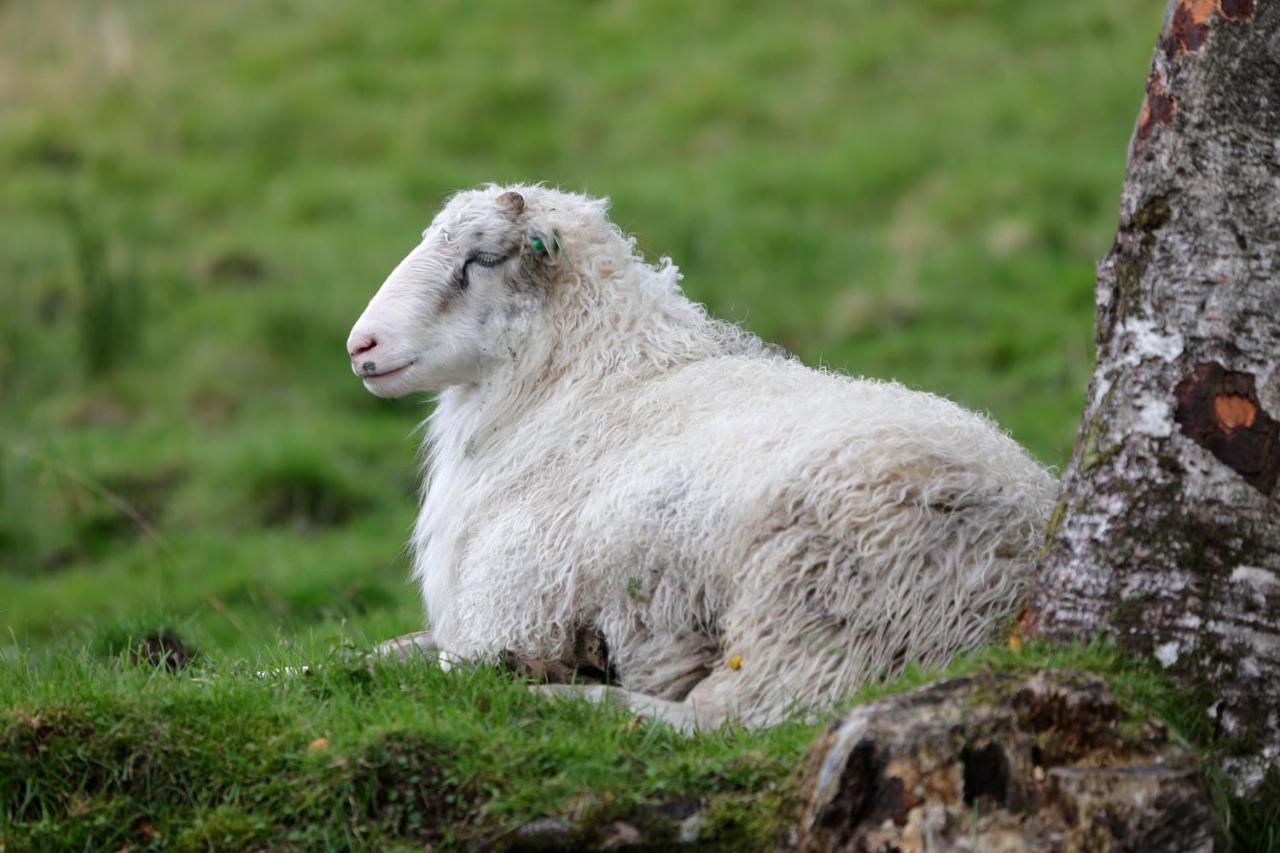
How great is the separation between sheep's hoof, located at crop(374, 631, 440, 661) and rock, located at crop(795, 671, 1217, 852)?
1.65 meters

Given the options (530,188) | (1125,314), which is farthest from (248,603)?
(1125,314)

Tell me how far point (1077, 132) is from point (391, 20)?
23.3 feet

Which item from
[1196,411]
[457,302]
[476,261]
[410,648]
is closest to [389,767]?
[410,648]

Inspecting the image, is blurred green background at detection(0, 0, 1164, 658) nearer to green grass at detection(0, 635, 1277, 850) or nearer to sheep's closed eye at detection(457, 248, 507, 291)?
sheep's closed eye at detection(457, 248, 507, 291)

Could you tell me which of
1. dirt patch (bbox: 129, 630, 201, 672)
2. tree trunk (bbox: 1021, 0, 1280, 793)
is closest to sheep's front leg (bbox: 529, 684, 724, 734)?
tree trunk (bbox: 1021, 0, 1280, 793)

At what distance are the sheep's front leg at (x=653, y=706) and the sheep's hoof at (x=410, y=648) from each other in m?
0.50

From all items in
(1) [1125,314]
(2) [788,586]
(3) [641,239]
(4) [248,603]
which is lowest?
(4) [248,603]

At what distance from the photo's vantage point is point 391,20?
17734 mm

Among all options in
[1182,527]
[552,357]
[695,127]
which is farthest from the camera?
[695,127]

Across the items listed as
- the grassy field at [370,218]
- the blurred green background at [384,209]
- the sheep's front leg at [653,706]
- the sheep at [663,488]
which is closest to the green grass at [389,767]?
the sheep's front leg at [653,706]

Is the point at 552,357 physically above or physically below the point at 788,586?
above

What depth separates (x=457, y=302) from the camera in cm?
573

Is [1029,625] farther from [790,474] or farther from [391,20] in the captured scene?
[391,20]

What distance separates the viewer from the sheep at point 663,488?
4758mm
